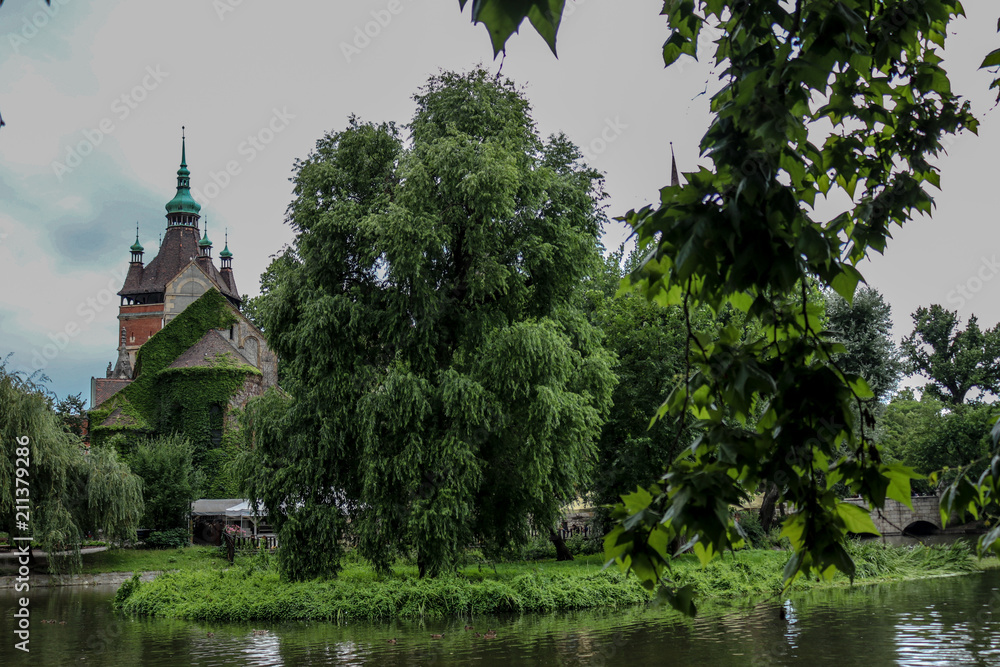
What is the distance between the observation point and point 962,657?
11656 millimetres

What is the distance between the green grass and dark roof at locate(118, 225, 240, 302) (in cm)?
4884

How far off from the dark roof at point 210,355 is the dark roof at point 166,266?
35.8 meters

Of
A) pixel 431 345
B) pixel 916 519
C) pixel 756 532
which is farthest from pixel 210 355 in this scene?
pixel 916 519

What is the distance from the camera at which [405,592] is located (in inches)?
719

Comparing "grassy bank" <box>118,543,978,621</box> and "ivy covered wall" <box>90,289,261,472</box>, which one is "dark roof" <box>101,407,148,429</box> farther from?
"grassy bank" <box>118,543,978,621</box>

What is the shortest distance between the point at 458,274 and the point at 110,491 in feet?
46.9

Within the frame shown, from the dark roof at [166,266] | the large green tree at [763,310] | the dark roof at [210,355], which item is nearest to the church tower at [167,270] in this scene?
the dark roof at [166,266]

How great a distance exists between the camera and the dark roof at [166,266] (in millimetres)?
79375

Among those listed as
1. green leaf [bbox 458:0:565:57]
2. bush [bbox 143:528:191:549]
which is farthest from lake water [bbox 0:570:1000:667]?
bush [bbox 143:528:191:549]

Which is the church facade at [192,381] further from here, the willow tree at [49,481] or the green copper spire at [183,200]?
the green copper spire at [183,200]

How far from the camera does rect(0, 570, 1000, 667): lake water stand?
493 inches

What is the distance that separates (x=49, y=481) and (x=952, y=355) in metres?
55.1

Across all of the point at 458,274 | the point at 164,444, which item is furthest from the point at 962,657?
the point at 164,444

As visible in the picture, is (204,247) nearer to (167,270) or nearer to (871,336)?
(167,270)
